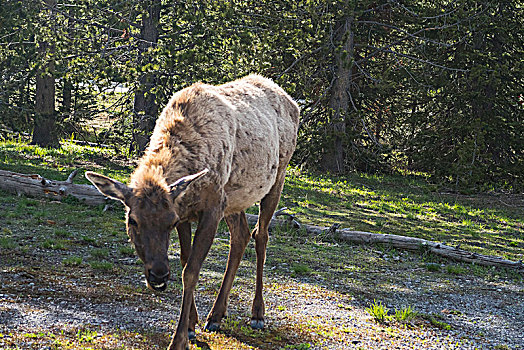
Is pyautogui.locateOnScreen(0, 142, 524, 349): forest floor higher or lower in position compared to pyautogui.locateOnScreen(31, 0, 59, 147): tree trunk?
lower

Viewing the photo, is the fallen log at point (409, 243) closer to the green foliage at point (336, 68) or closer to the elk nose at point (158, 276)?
the green foliage at point (336, 68)

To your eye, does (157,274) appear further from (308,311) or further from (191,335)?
→ (308,311)

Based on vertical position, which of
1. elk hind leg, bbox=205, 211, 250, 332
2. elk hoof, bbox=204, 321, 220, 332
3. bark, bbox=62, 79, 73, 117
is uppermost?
bark, bbox=62, 79, 73, 117

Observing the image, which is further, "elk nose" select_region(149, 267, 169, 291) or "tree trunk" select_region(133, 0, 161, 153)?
"tree trunk" select_region(133, 0, 161, 153)

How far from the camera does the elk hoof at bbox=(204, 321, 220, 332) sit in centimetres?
589

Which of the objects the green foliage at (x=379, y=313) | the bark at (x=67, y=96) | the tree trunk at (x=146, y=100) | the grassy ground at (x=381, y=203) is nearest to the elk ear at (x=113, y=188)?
the green foliage at (x=379, y=313)

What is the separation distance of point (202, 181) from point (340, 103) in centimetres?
1533

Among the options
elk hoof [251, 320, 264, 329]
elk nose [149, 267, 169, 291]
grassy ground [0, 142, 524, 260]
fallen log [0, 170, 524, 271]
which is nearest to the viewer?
elk nose [149, 267, 169, 291]

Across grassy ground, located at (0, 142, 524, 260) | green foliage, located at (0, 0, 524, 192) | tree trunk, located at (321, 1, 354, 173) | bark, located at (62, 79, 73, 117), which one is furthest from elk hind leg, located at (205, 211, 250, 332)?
bark, located at (62, 79, 73, 117)

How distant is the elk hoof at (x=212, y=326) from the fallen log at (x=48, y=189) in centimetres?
604

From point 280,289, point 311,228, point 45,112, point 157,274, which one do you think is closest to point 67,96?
point 45,112

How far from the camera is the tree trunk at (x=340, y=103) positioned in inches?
759

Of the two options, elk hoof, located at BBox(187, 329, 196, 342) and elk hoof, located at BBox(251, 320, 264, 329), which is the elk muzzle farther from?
elk hoof, located at BBox(251, 320, 264, 329)

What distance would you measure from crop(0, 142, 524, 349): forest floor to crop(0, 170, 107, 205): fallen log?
0.83 feet
